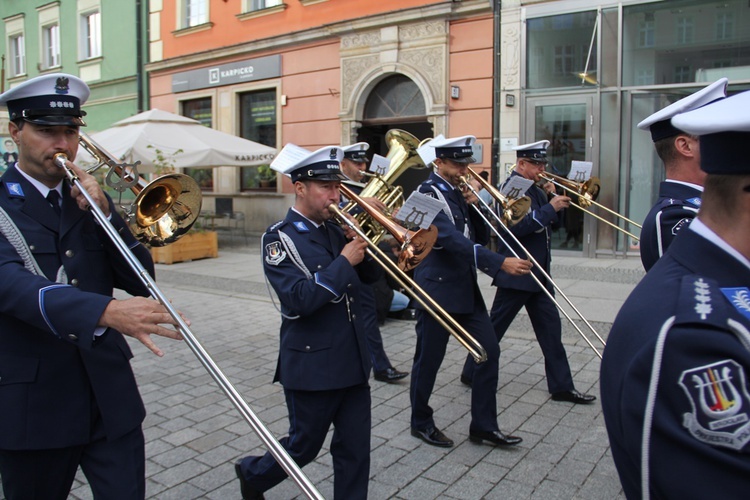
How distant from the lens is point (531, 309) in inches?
203

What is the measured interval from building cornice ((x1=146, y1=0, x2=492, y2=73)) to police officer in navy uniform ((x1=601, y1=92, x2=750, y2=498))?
11670 mm

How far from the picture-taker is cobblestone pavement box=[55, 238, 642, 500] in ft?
12.1

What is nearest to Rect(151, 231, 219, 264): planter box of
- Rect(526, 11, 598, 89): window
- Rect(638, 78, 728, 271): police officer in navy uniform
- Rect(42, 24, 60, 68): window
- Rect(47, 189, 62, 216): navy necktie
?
Rect(526, 11, 598, 89): window

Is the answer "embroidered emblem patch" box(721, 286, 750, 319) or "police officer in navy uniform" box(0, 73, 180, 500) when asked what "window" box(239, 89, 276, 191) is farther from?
"embroidered emblem patch" box(721, 286, 750, 319)

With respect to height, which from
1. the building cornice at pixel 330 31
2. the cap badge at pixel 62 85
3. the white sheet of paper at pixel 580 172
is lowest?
the white sheet of paper at pixel 580 172

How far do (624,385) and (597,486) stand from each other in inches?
107

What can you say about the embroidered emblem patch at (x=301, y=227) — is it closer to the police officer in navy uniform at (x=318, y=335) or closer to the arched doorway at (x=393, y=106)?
the police officer in navy uniform at (x=318, y=335)

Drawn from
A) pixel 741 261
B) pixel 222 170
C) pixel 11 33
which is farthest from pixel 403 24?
pixel 11 33

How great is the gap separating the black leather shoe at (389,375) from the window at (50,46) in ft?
70.8

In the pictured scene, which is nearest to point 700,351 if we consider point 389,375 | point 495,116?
point 389,375

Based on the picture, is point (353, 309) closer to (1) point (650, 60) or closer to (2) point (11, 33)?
(1) point (650, 60)

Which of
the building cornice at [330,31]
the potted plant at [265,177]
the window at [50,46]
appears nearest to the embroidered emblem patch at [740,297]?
the building cornice at [330,31]

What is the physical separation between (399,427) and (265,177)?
12.9m

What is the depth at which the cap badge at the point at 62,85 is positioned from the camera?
2.41 meters
